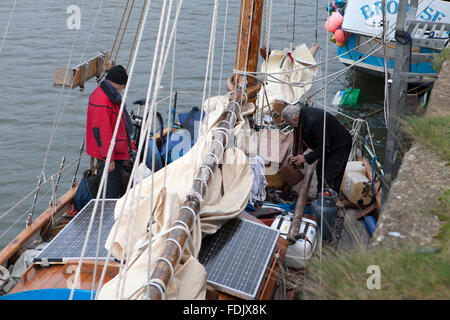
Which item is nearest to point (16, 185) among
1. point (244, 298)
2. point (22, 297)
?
point (22, 297)

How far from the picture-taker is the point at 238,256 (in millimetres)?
3340

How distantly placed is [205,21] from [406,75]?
1179 centimetres

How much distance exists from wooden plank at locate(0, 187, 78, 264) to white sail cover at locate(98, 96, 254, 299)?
1466 millimetres

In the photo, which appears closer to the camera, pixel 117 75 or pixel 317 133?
pixel 117 75

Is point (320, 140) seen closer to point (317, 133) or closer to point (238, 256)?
point (317, 133)

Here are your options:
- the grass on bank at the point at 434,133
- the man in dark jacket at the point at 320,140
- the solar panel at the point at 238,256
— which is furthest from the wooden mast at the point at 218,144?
the grass on bank at the point at 434,133

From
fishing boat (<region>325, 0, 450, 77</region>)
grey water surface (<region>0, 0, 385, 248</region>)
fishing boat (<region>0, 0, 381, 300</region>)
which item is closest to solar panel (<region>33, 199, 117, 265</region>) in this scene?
fishing boat (<region>0, 0, 381, 300</region>)

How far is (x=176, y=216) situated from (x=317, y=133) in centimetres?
286

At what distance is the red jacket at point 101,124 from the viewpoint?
4863 millimetres

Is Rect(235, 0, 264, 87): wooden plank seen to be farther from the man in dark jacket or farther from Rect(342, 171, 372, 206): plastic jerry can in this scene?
Rect(342, 171, 372, 206): plastic jerry can

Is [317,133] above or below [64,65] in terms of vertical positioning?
below

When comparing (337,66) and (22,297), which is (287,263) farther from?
(337,66)

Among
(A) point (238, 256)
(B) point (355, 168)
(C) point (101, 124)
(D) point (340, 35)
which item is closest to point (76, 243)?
(A) point (238, 256)

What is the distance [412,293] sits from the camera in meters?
2.23
